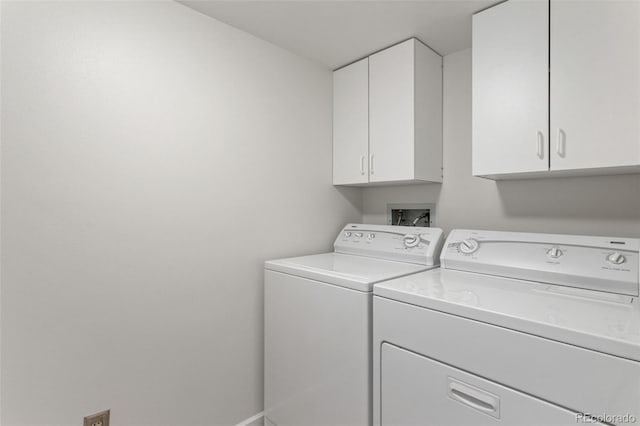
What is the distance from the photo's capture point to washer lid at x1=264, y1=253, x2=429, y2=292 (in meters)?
1.35

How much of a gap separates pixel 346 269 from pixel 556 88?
115cm

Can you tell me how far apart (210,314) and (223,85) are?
46.4 inches

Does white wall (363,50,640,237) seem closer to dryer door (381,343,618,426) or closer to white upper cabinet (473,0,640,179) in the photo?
white upper cabinet (473,0,640,179)

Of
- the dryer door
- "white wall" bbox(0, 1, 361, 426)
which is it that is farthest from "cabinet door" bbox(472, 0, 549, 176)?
"white wall" bbox(0, 1, 361, 426)

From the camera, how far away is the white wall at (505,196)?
1.41 m

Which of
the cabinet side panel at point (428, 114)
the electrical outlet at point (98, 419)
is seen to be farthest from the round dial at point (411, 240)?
the electrical outlet at point (98, 419)

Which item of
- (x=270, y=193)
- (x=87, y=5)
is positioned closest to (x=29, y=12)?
(x=87, y=5)

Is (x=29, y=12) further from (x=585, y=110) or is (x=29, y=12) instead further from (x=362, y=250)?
(x=585, y=110)

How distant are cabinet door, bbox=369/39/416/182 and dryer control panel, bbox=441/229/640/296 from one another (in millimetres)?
494

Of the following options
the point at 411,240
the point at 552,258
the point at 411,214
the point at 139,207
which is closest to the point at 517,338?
the point at 552,258

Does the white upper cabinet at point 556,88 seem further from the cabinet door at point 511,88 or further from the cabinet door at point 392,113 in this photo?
the cabinet door at point 392,113

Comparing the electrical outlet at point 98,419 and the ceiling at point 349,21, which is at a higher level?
the ceiling at point 349,21

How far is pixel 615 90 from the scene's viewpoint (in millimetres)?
1146

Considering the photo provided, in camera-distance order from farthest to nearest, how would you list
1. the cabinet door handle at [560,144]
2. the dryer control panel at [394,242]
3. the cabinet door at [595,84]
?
the dryer control panel at [394,242] → the cabinet door handle at [560,144] → the cabinet door at [595,84]
